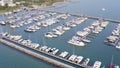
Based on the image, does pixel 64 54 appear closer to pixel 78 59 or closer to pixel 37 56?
pixel 78 59

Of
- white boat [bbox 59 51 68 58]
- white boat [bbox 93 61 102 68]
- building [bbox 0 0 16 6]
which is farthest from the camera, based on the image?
building [bbox 0 0 16 6]

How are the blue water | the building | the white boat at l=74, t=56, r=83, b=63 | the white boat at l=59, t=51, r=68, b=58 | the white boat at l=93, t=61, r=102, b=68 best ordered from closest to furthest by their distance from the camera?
the white boat at l=93, t=61, r=102, b=68 < the white boat at l=74, t=56, r=83, b=63 < the blue water < the white boat at l=59, t=51, r=68, b=58 < the building

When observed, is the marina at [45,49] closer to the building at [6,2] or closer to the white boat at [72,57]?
the white boat at [72,57]

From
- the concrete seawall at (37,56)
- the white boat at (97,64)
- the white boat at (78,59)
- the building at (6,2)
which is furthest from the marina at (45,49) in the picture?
the building at (6,2)

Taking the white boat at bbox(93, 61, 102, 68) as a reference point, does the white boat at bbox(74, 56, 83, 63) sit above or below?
above

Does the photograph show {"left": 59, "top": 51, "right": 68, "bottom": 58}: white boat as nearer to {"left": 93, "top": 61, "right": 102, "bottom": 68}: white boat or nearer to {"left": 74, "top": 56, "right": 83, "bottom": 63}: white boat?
{"left": 74, "top": 56, "right": 83, "bottom": 63}: white boat

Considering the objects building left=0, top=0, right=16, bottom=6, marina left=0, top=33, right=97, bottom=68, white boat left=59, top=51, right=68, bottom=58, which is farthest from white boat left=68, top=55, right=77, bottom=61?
building left=0, top=0, right=16, bottom=6

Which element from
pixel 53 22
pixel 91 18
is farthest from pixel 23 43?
pixel 91 18

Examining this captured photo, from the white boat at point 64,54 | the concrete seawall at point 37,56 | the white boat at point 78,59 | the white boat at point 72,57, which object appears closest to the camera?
the concrete seawall at point 37,56

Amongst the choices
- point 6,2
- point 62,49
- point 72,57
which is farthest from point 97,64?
point 6,2

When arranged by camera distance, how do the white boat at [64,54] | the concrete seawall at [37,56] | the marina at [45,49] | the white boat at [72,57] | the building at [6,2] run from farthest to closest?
1. the building at [6,2]
2. the white boat at [64,54]
3. the white boat at [72,57]
4. the marina at [45,49]
5. the concrete seawall at [37,56]

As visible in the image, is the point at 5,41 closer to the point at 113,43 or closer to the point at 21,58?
the point at 21,58
